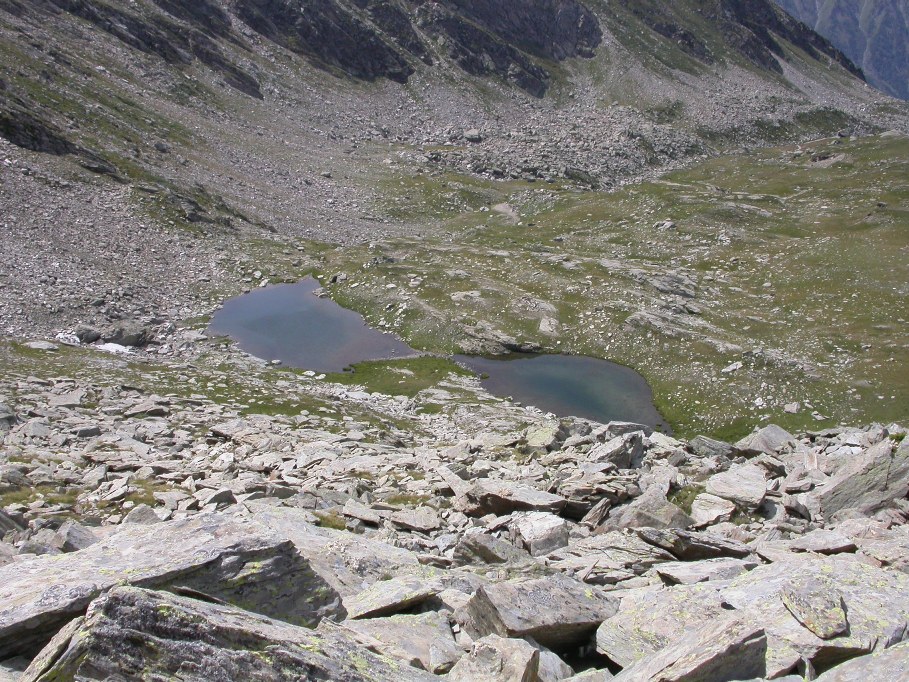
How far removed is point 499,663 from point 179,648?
15.9 ft

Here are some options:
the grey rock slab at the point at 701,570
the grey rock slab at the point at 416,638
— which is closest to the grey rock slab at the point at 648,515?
the grey rock slab at the point at 701,570

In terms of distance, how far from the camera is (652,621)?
1128cm

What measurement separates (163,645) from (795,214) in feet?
371

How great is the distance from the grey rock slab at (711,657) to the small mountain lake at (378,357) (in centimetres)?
3941

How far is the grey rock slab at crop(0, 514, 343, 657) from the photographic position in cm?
866

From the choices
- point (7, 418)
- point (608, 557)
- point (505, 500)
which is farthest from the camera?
point (7, 418)

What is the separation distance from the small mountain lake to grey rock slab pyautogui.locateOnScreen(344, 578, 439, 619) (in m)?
37.0

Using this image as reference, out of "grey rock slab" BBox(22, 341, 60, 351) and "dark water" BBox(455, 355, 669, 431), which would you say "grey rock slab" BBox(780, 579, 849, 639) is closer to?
"dark water" BBox(455, 355, 669, 431)

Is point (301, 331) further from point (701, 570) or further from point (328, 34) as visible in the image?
point (328, 34)

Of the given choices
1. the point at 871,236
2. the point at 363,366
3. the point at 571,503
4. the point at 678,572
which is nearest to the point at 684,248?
the point at 871,236

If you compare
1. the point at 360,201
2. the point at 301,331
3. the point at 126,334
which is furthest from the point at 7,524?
the point at 360,201

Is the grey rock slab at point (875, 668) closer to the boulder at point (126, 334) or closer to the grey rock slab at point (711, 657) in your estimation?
the grey rock slab at point (711, 657)

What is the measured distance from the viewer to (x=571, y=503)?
72.1ft

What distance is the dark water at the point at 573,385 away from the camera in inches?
1932
